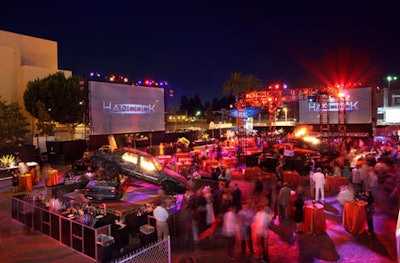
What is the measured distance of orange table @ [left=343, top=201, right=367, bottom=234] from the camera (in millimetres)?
8344

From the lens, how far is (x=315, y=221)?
8.34 m

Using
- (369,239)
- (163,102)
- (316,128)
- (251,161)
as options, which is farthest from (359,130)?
(369,239)

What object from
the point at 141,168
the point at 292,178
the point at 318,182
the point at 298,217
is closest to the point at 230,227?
the point at 298,217

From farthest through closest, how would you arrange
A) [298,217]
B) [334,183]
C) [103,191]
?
[334,183] < [103,191] < [298,217]

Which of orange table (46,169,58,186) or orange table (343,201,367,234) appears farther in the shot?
orange table (46,169,58,186)

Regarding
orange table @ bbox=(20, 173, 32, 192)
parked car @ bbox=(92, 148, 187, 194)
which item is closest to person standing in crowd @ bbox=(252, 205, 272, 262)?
parked car @ bbox=(92, 148, 187, 194)

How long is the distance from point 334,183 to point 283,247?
6697 millimetres

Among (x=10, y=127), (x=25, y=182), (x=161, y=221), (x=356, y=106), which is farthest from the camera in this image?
(x=356, y=106)

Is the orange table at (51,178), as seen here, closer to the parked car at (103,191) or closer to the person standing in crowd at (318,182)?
the parked car at (103,191)

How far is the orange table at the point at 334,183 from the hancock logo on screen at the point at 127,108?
45.9 feet

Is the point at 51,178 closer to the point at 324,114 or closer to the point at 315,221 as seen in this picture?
the point at 315,221

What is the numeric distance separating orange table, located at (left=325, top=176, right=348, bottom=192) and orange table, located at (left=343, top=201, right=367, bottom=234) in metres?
4.70

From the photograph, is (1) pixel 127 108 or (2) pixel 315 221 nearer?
(2) pixel 315 221

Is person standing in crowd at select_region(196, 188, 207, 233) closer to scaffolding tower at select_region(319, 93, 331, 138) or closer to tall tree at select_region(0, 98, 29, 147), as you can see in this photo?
tall tree at select_region(0, 98, 29, 147)
